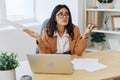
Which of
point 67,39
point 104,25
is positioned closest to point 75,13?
point 104,25

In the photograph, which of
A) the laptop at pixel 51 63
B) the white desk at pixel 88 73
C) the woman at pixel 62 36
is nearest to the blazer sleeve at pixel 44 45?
the woman at pixel 62 36

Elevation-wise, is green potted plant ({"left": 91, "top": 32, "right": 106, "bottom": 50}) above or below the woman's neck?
below

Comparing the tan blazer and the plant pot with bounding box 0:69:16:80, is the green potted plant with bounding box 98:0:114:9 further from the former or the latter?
the plant pot with bounding box 0:69:16:80

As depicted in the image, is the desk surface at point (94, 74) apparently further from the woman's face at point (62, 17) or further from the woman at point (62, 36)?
the woman's face at point (62, 17)

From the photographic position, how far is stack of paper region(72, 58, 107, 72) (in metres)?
1.86

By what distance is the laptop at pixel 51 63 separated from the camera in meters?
1.68

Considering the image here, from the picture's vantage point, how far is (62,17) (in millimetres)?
2326

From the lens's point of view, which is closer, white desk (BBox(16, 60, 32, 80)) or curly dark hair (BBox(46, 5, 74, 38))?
white desk (BBox(16, 60, 32, 80))

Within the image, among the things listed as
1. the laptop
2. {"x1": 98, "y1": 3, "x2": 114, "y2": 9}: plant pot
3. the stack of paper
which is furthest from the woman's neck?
{"x1": 98, "y1": 3, "x2": 114, "y2": 9}: plant pot

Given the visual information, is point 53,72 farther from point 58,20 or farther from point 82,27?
point 82,27

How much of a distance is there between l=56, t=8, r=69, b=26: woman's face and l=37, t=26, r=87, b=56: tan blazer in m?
0.19

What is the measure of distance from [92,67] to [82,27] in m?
1.75

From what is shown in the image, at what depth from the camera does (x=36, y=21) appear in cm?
385

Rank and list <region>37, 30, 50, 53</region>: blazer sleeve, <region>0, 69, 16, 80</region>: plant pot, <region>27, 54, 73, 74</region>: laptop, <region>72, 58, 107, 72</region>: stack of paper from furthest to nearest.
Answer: <region>37, 30, 50, 53</region>: blazer sleeve → <region>72, 58, 107, 72</region>: stack of paper → <region>27, 54, 73, 74</region>: laptop → <region>0, 69, 16, 80</region>: plant pot
